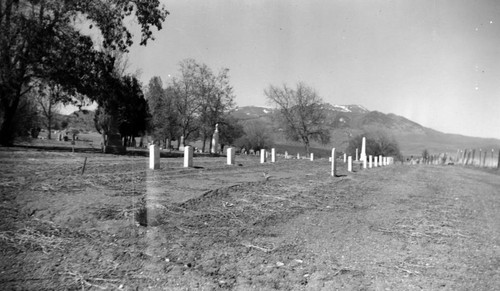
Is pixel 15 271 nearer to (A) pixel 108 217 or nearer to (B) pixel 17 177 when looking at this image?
(A) pixel 108 217

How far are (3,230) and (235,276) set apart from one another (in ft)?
7.56

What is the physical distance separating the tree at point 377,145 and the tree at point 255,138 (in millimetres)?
18765

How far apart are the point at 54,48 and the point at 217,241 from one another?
17873mm

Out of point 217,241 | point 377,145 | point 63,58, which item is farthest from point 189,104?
point 377,145

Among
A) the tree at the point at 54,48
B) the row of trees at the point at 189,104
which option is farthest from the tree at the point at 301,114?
the tree at the point at 54,48

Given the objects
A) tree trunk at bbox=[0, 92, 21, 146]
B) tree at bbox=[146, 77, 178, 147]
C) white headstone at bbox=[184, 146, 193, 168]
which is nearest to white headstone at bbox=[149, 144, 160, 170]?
white headstone at bbox=[184, 146, 193, 168]

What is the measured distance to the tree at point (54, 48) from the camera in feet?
52.1

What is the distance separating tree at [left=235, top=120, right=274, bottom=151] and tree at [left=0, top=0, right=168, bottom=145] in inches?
2374

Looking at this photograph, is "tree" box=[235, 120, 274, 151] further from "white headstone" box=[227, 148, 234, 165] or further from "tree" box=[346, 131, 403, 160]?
"white headstone" box=[227, 148, 234, 165]

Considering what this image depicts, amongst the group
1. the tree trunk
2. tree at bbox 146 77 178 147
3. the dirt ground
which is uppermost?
tree at bbox 146 77 178 147

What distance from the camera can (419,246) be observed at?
455 centimetres

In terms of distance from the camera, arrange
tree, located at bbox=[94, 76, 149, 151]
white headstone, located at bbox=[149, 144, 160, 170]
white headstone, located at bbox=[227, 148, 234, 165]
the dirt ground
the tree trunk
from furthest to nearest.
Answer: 1. tree, located at bbox=[94, 76, 149, 151]
2. the tree trunk
3. white headstone, located at bbox=[227, 148, 234, 165]
4. white headstone, located at bbox=[149, 144, 160, 170]
5. the dirt ground

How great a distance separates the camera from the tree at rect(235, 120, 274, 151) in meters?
81.5

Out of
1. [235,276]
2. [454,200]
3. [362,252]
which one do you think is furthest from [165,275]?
[454,200]
